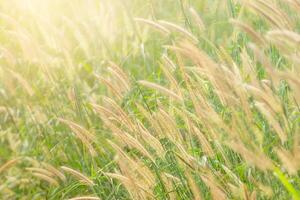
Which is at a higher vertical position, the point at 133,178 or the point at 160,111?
the point at 160,111

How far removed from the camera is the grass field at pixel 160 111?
2486 millimetres

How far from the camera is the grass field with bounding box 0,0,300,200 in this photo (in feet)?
8.16

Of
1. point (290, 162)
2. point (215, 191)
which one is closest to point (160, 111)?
point (215, 191)

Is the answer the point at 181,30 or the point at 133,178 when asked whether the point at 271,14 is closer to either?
the point at 181,30

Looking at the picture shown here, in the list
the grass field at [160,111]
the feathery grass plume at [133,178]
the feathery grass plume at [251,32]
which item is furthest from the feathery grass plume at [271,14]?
the feathery grass plume at [133,178]

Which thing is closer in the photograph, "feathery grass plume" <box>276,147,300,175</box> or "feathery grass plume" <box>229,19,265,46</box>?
"feathery grass plume" <box>276,147,300,175</box>

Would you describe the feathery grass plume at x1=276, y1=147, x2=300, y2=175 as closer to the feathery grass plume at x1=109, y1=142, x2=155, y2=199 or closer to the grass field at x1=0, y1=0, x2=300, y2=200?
the grass field at x1=0, y1=0, x2=300, y2=200

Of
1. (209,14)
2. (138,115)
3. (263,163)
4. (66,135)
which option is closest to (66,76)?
(66,135)

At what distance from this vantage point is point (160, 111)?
277cm

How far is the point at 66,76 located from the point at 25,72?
1.87ft

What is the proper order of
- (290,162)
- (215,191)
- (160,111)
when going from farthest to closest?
(160,111), (215,191), (290,162)

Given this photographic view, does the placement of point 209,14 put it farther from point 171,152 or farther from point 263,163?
point 263,163

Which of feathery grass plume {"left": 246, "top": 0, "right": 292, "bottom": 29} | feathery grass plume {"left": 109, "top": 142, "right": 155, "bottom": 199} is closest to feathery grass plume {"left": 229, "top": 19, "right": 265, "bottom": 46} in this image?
feathery grass plume {"left": 246, "top": 0, "right": 292, "bottom": 29}

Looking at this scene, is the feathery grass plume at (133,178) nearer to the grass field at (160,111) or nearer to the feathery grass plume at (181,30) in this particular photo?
the grass field at (160,111)
